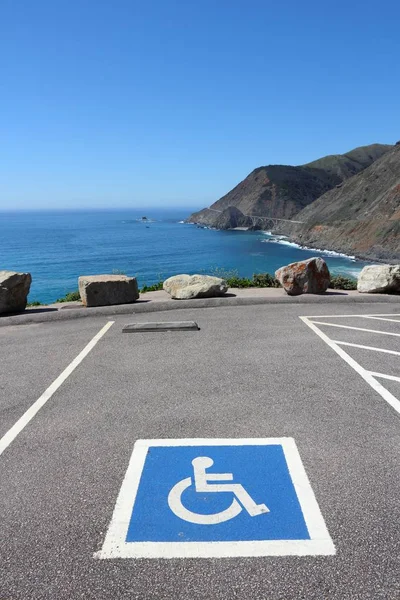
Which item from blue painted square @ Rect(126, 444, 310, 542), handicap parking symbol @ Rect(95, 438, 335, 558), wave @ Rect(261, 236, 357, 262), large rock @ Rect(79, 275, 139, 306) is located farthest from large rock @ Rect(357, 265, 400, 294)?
wave @ Rect(261, 236, 357, 262)

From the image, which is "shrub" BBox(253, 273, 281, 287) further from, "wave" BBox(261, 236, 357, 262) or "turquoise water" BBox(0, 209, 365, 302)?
"wave" BBox(261, 236, 357, 262)

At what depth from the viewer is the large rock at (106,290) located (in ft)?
38.6

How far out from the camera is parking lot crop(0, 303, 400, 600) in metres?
3.01

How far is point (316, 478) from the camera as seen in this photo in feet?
13.3

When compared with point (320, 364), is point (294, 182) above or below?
above

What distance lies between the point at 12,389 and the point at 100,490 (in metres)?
3.15

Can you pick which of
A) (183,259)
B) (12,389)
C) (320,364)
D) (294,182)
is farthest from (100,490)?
(294,182)

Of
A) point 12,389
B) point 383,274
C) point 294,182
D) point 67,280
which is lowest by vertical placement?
point 67,280

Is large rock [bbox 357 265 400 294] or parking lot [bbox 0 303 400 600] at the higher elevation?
large rock [bbox 357 265 400 294]

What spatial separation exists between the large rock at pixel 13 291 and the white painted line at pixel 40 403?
383 cm

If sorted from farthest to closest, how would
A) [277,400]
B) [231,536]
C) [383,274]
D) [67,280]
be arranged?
[67,280] < [383,274] < [277,400] < [231,536]

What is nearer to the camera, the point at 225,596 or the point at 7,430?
the point at 225,596

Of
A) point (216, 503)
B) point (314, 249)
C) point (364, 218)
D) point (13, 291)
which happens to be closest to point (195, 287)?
point (13, 291)

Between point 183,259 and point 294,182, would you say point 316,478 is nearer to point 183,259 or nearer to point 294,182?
point 183,259
